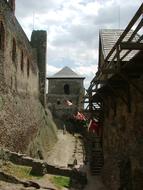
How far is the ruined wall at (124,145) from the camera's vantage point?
39.5 ft

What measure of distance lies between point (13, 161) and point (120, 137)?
14.2ft

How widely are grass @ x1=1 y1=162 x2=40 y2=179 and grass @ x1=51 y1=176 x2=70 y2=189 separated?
0.73 metres

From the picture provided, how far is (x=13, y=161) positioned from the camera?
16078mm

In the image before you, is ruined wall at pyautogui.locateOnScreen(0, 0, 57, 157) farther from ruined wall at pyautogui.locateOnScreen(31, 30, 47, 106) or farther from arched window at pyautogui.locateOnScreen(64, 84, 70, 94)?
arched window at pyautogui.locateOnScreen(64, 84, 70, 94)

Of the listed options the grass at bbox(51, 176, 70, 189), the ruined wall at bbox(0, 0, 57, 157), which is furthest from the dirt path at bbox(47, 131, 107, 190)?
the grass at bbox(51, 176, 70, 189)

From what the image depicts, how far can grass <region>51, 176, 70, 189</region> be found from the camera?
14859 millimetres

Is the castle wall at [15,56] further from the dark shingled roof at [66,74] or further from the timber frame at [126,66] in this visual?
the dark shingled roof at [66,74]

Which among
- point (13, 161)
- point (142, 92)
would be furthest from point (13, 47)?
point (142, 92)

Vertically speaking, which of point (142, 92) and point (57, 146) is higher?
point (142, 92)

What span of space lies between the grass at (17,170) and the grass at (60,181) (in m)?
0.73

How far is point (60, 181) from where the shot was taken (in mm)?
15453

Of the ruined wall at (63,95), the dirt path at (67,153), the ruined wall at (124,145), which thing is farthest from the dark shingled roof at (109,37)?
the ruined wall at (63,95)

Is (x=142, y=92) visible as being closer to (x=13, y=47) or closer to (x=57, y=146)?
(x=13, y=47)

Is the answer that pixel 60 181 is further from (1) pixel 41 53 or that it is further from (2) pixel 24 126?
(1) pixel 41 53
